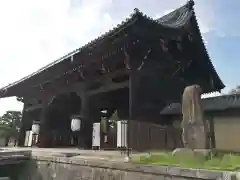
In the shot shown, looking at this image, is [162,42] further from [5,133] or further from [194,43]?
[5,133]

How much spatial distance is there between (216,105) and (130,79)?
3.72 metres

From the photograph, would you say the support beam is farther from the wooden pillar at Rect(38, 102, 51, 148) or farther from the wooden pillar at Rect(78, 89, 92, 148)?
the wooden pillar at Rect(78, 89, 92, 148)

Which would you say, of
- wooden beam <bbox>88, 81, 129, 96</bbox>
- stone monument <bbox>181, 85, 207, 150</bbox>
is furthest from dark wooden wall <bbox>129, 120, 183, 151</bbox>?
wooden beam <bbox>88, 81, 129, 96</bbox>

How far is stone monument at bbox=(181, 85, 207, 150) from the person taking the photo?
5586 mm

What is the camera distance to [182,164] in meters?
4.79

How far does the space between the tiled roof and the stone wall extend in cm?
510

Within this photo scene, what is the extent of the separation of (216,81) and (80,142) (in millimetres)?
7948

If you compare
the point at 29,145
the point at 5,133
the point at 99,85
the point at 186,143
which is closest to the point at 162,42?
the point at 99,85

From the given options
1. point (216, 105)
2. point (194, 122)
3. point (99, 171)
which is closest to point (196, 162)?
point (194, 122)

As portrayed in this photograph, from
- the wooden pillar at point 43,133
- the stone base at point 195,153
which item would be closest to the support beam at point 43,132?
the wooden pillar at point 43,133

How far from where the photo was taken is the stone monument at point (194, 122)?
18.3 ft

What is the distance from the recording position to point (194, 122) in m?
5.67

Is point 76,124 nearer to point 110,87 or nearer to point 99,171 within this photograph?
point 110,87

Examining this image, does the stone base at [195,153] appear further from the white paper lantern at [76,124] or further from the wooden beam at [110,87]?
the white paper lantern at [76,124]
